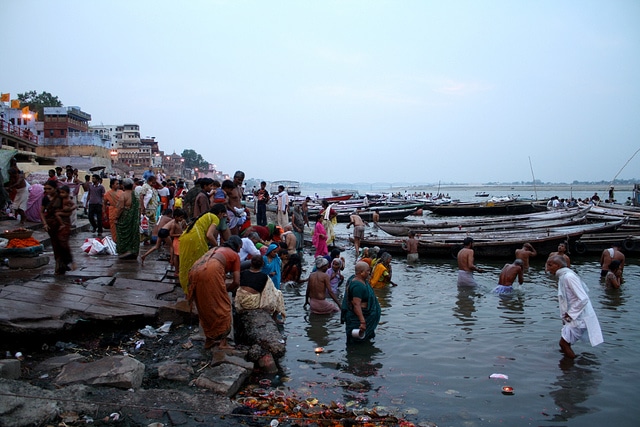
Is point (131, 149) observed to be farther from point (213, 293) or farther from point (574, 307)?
point (574, 307)

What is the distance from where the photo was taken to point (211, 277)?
548cm

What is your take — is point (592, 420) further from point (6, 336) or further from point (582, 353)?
point (6, 336)

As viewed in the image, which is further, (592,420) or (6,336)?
(6,336)

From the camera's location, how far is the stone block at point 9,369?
4.48 metres

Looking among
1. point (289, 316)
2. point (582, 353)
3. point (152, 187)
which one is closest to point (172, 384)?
point (289, 316)

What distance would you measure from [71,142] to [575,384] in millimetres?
50250

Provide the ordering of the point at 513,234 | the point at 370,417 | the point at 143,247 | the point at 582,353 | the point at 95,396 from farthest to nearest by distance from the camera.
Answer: the point at 513,234 → the point at 143,247 → the point at 582,353 → the point at 370,417 → the point at 95,396

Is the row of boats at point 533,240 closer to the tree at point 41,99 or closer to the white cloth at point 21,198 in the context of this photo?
the white cloth at point 21,198

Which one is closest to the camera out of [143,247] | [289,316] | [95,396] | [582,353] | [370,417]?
[95,396]

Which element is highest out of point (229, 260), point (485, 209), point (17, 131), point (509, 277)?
point (17, 131)

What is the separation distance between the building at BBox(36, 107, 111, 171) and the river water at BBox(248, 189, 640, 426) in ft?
115

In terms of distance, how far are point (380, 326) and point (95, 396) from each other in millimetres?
5178

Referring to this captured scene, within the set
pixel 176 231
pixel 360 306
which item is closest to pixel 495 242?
pixel 360 306

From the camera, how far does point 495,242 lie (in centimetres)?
1636
